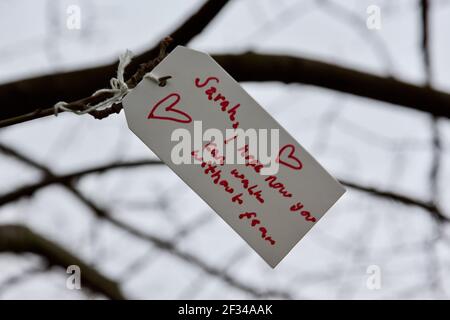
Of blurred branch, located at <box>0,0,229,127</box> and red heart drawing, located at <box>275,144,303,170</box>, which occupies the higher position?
blurred branch, located at <box>0,0,229,127</box>

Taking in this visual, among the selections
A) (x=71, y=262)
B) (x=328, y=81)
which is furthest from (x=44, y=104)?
Answer: (x=71, y=262)

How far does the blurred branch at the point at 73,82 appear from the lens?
0.64 metres

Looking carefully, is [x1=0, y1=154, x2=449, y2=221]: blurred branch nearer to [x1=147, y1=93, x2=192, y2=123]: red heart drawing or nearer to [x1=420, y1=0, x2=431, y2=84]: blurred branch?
[x1=420, y1=0, x2=431, y2=84]: blurred branch

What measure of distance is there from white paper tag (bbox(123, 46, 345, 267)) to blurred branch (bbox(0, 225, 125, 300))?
580 mm

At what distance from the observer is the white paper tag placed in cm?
47

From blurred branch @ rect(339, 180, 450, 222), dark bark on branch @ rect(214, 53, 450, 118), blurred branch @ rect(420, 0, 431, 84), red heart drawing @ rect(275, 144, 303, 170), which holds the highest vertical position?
blurred branch @ rect(420, 0, 431, 84)

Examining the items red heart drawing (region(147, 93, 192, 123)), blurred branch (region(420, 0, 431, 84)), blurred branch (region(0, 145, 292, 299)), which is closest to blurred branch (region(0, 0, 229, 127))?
red heart drawing (region(147, 93, 192, 123))

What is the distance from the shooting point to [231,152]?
1.59ft

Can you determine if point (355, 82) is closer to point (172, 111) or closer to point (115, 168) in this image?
point (172, 111)

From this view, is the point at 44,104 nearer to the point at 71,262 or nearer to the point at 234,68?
the point at 234,68

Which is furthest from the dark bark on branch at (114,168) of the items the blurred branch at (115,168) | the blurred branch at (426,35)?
the blurred branch at (426,35)

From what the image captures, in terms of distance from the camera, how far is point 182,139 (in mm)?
474
